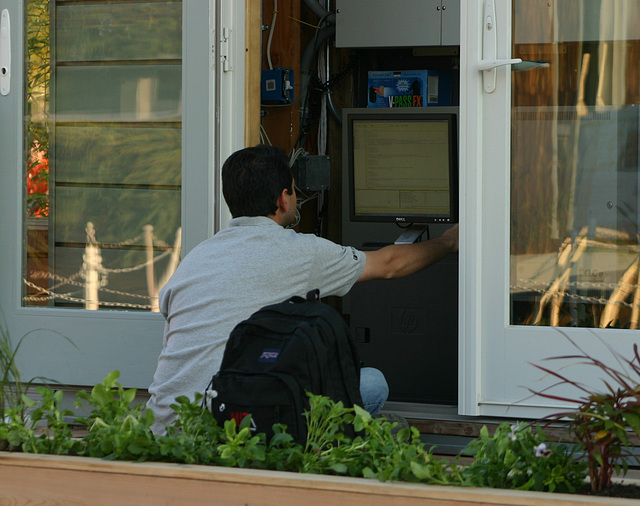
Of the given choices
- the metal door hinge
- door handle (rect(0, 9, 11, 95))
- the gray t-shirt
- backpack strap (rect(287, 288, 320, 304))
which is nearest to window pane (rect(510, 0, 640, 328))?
the gray t-shirt

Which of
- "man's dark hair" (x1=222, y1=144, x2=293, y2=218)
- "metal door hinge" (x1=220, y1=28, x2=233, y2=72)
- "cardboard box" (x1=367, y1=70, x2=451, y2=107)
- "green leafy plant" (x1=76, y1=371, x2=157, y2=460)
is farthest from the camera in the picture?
"cardboard box" (x1=367, y1=70, x2=451, y2=107)

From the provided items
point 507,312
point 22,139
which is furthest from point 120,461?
point 22,139

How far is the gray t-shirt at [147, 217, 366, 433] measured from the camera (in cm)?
230

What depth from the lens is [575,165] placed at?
9.04ft

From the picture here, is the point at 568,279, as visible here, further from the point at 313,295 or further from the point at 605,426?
the point at 605,426

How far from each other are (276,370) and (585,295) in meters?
1.22

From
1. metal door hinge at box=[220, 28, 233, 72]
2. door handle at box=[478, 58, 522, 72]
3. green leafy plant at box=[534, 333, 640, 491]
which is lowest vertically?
green leafy plant at box=[534, 333, 640, 491]

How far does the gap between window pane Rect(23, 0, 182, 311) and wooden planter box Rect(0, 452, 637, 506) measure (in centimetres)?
150

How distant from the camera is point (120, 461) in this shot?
1718 mm

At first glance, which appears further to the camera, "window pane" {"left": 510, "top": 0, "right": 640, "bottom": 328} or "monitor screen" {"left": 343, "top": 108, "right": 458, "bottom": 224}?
"monitor screen" {"left": 343, "top": 108, "right": 458, "bottom": 224}

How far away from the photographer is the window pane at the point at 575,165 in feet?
8.92

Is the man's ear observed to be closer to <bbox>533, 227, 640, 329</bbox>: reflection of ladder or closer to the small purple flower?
<bbox>533, 227, 640, 329</bbox>: reflection of ladder

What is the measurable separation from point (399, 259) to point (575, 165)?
60 cm

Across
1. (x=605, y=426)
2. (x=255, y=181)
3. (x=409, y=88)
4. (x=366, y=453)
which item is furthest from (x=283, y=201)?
(x=409, y=88)
